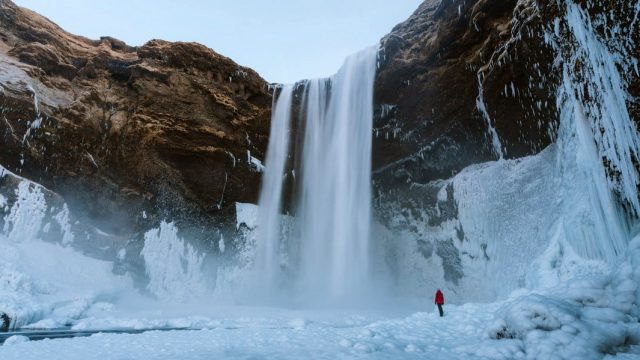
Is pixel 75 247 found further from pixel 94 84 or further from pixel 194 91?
pixel 194 91

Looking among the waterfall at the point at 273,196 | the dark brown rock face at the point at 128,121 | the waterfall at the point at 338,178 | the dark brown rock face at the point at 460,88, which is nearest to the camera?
the dark brown rock face at the point at 460,88

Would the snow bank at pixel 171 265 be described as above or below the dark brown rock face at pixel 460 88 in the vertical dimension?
below

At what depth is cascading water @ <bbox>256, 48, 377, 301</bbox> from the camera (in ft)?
65.6

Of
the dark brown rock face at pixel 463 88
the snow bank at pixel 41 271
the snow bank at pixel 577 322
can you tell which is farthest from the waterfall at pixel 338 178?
the snow bank at pixel 577 322

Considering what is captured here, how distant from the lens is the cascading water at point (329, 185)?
20.0 metres

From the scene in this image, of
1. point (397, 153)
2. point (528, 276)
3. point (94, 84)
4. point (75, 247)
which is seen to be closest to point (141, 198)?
point (75, 247)

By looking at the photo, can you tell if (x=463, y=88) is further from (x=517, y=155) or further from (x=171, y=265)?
(x=171, y=265)

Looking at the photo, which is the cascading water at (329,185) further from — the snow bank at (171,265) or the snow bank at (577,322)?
the snow bank at (577,322)

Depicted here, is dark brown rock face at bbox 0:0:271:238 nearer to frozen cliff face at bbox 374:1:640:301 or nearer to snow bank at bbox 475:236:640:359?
frozen cliff face at bbox 374:1:640:301

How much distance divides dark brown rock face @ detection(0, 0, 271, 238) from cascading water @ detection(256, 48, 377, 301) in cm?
230

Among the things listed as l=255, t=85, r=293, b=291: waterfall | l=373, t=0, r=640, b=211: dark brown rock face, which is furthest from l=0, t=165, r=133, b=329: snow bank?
l=373, t=0, r=640, b=211: dark brown rock face

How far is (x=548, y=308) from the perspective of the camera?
6.47 metres

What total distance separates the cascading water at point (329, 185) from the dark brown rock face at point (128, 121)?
90.7 inches

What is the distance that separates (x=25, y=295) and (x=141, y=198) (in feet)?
25.8
